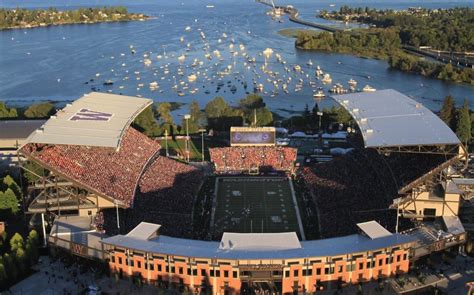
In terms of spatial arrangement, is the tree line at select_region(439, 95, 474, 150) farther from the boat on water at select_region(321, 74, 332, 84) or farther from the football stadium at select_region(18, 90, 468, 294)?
the boat on water at select_region(321, 74, 332, 84)

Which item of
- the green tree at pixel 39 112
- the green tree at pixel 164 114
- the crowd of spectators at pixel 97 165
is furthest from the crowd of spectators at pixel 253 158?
the green tree at pixel 39 112

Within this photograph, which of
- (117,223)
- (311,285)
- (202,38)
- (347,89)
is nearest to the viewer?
(311,285)

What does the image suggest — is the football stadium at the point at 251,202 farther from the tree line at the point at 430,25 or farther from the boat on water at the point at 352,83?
the tree line at the point at 430,25

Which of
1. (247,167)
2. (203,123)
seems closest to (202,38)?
(203,123)

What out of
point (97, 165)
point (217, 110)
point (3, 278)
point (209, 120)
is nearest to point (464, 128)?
point (217, 110)

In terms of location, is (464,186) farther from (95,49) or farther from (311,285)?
(95,49)

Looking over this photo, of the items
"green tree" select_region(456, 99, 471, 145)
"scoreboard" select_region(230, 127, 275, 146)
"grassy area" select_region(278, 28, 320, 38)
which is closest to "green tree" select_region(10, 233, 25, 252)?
"scoreboard" select_region(230, 127, 275, 146)
